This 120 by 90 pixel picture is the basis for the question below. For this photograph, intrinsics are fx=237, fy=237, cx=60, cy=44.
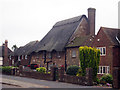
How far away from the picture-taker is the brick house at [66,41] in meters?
47.0

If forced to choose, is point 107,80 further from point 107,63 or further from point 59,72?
point 107,63

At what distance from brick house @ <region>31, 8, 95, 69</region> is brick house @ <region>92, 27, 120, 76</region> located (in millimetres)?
4824

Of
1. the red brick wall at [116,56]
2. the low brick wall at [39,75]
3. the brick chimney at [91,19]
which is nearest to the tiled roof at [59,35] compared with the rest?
the brick chimney at [91,19]

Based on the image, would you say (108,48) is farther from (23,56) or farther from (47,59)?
(23,56)

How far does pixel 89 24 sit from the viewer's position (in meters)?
51.6

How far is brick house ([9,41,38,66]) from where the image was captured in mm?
65750

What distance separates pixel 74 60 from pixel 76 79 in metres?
17.8

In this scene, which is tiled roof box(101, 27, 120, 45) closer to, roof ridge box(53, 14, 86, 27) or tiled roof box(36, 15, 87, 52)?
tiled roof box(36, 15, 87, 52)

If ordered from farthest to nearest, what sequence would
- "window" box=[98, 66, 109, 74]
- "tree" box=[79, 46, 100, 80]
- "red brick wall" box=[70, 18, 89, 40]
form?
"red brick wall" box=[70, 18, 89, 40]
"window" box=[98, 66, 109, 74]
"tree" box=[79, 46, 100, 80]

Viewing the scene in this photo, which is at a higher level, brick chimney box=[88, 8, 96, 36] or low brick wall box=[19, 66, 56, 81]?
brick chimney box=[88, 8, 96, 36]

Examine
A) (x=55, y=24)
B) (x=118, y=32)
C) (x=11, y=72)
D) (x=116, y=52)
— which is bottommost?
(x=11, y=72)

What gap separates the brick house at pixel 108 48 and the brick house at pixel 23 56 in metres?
26.9

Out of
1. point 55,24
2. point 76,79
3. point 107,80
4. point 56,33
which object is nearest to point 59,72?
point 76,79

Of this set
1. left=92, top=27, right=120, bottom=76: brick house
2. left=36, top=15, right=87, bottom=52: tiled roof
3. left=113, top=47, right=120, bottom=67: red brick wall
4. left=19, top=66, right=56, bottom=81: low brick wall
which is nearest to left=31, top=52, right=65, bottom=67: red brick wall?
left=36, top=15, right=87, bottom=52: tiled roof
